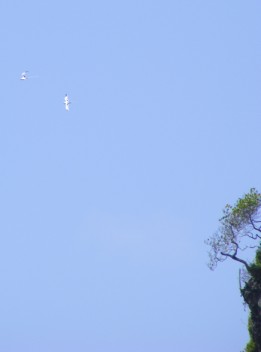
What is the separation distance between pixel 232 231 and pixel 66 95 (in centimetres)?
4019

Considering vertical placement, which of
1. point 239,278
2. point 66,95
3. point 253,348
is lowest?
point 253,348

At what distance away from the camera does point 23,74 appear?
127625 mm

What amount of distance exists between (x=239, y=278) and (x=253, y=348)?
6.26 meters

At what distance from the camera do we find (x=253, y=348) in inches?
3656

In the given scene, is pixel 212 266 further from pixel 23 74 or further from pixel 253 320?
pixel 23 74

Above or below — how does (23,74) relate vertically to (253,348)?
above

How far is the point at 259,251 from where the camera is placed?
3676 inches

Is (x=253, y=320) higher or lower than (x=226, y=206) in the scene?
lower

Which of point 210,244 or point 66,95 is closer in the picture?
point 210,244

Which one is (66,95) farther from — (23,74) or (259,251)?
(259,251)

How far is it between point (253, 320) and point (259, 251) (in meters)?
6.10

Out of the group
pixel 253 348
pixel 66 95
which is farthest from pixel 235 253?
pixel 66 95

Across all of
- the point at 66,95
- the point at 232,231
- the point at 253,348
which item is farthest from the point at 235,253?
the point at 66,95

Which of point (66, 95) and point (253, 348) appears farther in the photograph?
point (66, 95)
